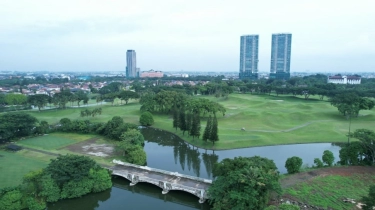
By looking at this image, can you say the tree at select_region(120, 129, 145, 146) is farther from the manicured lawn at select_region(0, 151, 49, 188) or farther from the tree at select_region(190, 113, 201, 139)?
the manicured lawn at select_region(0, 151, 49, 188)

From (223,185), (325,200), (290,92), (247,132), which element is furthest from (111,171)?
(290,92)

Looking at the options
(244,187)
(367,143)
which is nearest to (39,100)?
(244,187)

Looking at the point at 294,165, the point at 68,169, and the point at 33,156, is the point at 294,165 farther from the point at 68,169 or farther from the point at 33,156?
the point at 33,156

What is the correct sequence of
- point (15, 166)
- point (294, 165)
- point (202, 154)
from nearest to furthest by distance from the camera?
1. point (294, 165)
2. point (15, 166)
3. point (202, 154)

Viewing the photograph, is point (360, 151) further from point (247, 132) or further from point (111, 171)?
point (111, 171)

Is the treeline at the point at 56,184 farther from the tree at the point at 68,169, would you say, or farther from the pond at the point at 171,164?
the pond at the point at 171,164

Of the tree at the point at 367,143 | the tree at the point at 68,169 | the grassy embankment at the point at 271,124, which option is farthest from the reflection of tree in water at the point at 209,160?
the tree at the point at 367,143
